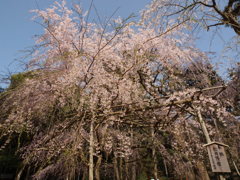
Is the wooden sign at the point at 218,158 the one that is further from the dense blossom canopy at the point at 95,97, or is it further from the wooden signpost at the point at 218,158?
the dense blossom canopy at the point at 95,97

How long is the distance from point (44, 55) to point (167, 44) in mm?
3135

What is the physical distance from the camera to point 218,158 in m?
1.92

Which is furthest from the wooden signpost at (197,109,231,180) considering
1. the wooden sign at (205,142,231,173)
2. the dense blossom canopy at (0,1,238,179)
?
the dense blossom canopy at (0,1,238,179)

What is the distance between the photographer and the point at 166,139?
620 centimetres

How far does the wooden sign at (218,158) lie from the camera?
1833 millimetres

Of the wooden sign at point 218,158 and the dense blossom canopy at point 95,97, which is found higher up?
the dense blossom canopy at point 95,97

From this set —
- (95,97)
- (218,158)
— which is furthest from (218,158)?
(95,97)

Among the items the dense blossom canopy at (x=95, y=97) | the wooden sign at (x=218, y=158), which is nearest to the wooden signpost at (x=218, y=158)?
the wooden sign at (x=218, y=158)

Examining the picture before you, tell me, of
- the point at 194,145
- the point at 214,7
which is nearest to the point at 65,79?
the point at 214,7

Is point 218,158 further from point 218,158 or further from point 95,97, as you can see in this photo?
point 95,97

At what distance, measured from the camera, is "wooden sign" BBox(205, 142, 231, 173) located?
1.83 metres

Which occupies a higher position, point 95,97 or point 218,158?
point 95,97

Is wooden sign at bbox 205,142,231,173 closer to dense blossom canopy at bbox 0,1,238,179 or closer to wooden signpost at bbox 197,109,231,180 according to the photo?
wooden signpost at bbox 197,109,231,180

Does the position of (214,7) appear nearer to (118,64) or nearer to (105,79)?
(118,64)
